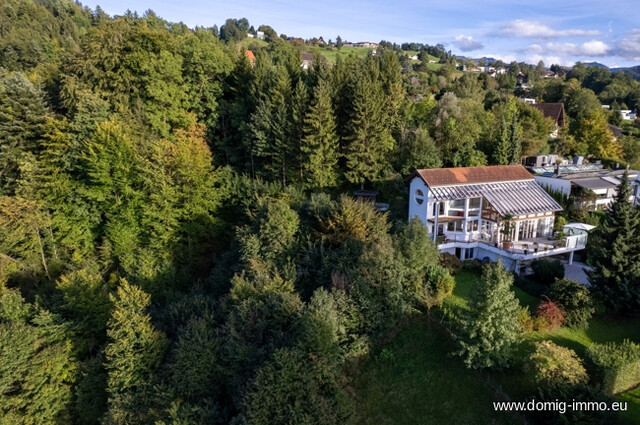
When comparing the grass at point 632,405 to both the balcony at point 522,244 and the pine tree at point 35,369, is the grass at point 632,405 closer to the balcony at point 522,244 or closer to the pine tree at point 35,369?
the balcony at point 522,244

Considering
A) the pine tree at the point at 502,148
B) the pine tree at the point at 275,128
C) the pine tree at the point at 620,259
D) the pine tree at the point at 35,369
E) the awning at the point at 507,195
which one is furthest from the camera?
the pine tree at the point at 502,148

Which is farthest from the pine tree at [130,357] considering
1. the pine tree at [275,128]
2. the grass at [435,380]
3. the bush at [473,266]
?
the bush at [473,266]

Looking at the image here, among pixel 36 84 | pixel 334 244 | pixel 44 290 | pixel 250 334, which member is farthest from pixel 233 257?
pixel 36 84

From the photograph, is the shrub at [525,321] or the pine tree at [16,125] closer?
the shrub at [525,321]

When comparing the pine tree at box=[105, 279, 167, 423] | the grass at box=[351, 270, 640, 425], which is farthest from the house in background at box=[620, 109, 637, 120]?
the pine tree at box=[105, 279, 167, 423]

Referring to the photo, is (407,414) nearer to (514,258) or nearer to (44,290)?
(514,258)

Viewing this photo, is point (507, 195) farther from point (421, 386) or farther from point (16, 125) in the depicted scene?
point (16, 125)
